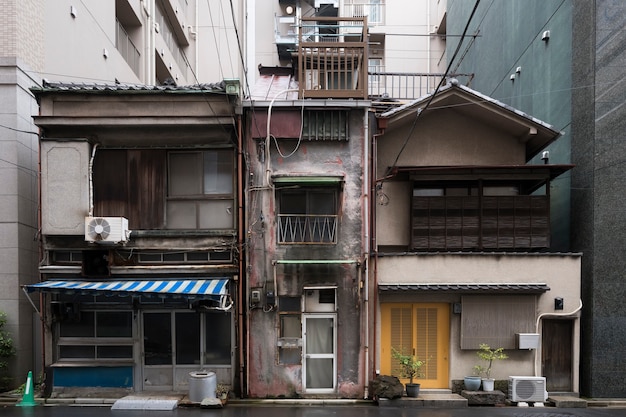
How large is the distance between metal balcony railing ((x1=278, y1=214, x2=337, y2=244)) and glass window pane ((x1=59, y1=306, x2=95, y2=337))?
5841 mm

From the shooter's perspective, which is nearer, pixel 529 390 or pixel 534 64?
pixel 529 390

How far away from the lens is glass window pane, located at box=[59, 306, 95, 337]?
39.1 feet

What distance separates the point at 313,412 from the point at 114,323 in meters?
6.08

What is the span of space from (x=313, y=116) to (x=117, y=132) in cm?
557

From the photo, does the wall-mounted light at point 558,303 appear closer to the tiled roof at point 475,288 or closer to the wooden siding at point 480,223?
the tiled roof at point 475,288

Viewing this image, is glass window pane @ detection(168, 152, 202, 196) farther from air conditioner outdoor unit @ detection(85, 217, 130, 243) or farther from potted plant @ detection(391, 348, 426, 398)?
potted plant @ detection(391, 348, 426, 398)

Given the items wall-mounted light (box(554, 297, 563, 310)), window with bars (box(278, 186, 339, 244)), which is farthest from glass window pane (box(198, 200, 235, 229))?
wall-mounted light (box(554, 297, 563, 310))

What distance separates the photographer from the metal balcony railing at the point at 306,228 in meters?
11.9

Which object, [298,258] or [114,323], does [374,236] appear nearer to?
[298,258]

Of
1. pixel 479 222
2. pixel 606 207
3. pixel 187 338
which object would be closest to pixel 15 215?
pixel 187 338

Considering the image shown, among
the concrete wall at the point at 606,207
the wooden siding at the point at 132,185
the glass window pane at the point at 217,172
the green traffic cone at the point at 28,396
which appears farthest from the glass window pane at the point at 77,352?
the concrete wall at the point at 606,207

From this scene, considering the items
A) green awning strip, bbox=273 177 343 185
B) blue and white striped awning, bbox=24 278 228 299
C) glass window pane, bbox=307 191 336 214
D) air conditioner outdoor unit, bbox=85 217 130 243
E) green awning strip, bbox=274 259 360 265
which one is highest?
green awning strip, bbox=273 177 343 185

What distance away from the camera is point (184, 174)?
12242 millimetres

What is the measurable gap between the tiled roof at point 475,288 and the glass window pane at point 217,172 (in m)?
5.25
